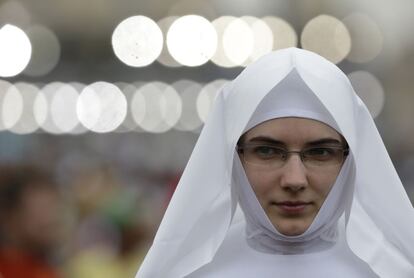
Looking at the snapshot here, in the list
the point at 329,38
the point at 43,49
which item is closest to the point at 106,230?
the point at 329,38

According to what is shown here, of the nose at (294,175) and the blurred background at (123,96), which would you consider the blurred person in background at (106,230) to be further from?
the nose at (294,175)

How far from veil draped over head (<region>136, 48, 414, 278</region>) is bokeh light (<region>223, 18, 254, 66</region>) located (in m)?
38.5

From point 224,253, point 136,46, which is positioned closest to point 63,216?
point 136,46

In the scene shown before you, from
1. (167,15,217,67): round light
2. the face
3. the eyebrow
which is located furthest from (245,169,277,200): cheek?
(167,15,217,67): round light

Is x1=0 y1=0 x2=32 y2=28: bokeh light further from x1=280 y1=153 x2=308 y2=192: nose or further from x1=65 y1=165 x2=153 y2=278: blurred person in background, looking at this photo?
x1=280 y1=153 x2=308 y2=192: nose

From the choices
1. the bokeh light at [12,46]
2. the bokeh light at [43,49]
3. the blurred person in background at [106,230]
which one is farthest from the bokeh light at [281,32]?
the blurred person in background at [106,230]

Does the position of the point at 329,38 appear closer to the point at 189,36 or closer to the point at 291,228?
the point at 189,36

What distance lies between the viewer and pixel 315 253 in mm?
6219

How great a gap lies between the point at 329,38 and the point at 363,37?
7552 mm

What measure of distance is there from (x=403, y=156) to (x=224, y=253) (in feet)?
80.8

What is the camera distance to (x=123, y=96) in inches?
2067

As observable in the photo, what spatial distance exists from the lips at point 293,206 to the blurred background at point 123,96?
3.40 metres

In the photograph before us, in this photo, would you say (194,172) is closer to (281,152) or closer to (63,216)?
(281,152)

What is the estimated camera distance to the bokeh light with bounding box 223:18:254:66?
45.4 m
